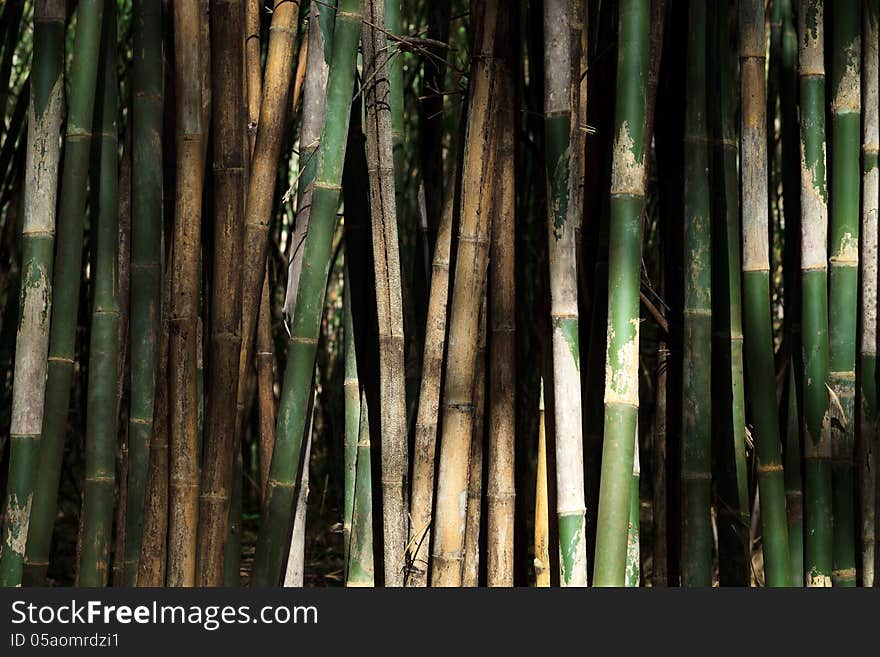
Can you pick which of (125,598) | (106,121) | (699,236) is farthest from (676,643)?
(106,121)

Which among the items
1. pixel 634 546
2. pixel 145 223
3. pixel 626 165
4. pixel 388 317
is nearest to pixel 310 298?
pixel 388 317

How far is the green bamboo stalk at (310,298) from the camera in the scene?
34.6 inches

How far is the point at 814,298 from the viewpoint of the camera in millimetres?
1032

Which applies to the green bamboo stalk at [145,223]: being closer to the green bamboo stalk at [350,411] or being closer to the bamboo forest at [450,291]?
the bamboo forest at [450,291]

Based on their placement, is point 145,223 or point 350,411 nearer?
point 145,223

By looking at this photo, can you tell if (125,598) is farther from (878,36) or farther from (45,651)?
(878,36)

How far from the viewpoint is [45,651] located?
0.87 meters

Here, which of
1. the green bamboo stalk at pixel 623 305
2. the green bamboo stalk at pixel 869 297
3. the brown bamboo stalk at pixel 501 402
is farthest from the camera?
the green bamboo stalk at pixel 869 297

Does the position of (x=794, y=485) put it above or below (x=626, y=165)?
below

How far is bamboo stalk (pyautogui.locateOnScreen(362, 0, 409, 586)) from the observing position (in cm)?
91

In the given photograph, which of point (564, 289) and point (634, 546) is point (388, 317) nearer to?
point (564, 289)

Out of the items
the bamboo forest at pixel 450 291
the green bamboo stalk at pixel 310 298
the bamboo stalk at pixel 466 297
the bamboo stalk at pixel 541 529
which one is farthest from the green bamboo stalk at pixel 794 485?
the green bamboo stalk at pixel 310 298

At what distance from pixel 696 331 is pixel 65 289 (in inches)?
23.5

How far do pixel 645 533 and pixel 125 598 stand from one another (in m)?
2.13
